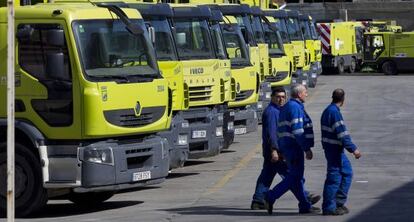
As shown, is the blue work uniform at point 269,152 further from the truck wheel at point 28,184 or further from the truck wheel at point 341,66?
the truck wheel at point 341,66

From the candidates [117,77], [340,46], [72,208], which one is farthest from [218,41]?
[340,46]

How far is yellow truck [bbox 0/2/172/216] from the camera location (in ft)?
51.4

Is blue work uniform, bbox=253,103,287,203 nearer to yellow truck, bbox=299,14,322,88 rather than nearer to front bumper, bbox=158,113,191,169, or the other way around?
front bumper, bbox=158,113,191,169

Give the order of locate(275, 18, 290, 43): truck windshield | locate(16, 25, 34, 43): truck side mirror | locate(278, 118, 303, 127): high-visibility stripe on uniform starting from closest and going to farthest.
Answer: locate(278, 118, 303, 127): high-visibility stripe on uniform < locate(16, 25, 34, 43): truck side mirror < locate(275, 18, 290, 43): truck windshield

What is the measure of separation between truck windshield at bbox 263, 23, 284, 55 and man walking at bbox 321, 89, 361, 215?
716 inches

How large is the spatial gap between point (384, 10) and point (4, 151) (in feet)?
260

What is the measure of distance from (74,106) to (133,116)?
0.89 metres

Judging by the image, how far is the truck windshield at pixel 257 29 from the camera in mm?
30578

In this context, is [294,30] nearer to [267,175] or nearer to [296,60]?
[296,60]

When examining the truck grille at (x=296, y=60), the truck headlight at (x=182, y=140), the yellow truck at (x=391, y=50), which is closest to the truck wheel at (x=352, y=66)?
the yellow truck at (x=391, y=50)

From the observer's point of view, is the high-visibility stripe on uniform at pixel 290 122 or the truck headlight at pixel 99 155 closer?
the high-visibility stripe on uniform at pixel 290 122

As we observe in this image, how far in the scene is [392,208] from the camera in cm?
1596

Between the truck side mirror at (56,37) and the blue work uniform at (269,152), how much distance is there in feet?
9.57

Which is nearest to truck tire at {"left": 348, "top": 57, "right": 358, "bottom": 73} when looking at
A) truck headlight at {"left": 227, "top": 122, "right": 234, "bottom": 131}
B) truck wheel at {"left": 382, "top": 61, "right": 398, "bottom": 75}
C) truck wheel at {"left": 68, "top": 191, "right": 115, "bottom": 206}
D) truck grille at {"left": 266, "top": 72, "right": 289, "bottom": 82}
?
truck wheel at {"left": 382, "top": 61, "right": 398, "bottom": 75}
